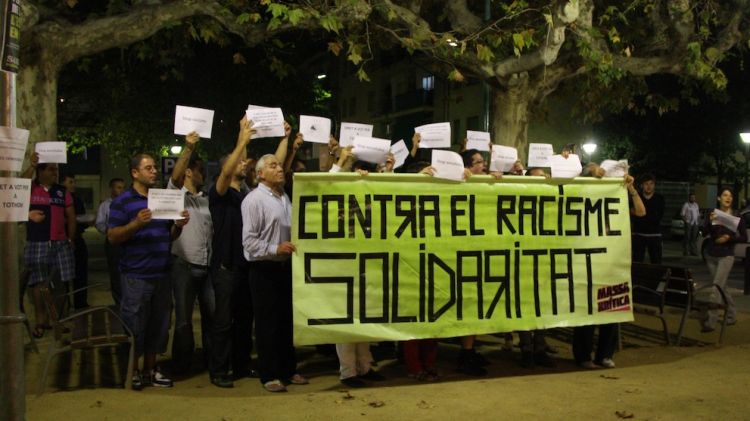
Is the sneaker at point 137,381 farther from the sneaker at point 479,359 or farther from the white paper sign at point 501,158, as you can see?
the white paper sign at point 501,158

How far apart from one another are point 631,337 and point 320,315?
168 inches

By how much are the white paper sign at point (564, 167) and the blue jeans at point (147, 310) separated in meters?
3.40

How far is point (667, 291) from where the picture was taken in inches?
331

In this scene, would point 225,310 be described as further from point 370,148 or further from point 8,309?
point 8,309

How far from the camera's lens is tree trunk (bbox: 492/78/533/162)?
1080cm

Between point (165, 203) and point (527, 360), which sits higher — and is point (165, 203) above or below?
above

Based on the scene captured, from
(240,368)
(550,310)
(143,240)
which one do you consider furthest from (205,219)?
(550,310)

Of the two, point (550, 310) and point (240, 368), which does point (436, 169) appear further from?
point (240, 368)

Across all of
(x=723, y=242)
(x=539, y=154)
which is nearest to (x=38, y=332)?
(x=539, y=154)

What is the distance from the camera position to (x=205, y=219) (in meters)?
6.57

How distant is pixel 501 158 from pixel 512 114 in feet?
14.0

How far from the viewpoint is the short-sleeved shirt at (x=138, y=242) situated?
5980mm

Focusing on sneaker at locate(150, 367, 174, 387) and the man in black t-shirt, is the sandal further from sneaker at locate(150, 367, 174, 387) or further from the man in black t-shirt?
the man in black t-shirt

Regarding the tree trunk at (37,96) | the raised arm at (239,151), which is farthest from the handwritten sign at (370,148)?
the tree trunk at (37,96)
